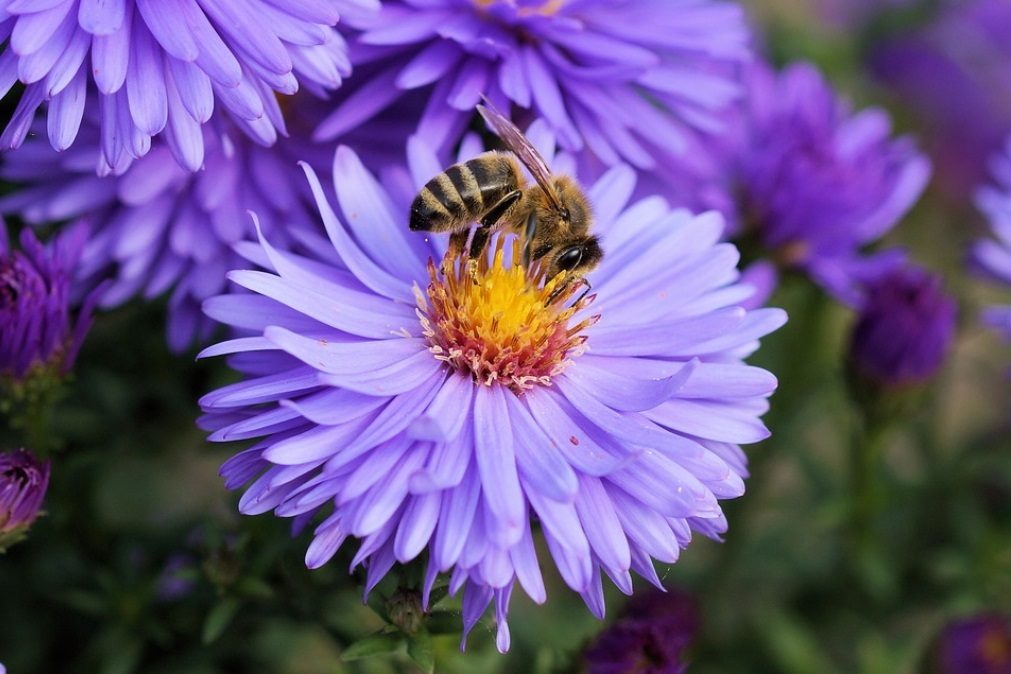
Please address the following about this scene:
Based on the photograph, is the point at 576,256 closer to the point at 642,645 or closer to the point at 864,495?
the point at 642,645

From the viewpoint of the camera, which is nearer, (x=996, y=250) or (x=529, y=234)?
(x=529, y=234)

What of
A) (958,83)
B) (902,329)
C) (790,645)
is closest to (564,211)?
(902,329)

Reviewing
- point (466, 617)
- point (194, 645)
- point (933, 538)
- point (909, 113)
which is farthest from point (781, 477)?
point (466, 617)

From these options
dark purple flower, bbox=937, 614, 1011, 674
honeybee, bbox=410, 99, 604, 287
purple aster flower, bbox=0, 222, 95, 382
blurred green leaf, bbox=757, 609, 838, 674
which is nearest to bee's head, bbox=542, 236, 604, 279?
honeybee, bbox=410, 99, 604, 287

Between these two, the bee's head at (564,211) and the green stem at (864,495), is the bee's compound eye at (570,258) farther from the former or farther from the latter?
the green stem at (864,495)

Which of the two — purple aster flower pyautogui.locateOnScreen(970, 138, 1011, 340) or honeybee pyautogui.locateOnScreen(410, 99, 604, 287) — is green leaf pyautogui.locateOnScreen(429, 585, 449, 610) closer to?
honeybee pyautogui.locateOnScreen(410, 99, 604, 287)

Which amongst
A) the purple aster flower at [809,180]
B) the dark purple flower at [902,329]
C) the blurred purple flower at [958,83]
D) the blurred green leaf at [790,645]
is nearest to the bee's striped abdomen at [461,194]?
the purple aster flower at [809,180]

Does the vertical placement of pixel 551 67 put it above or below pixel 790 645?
above
